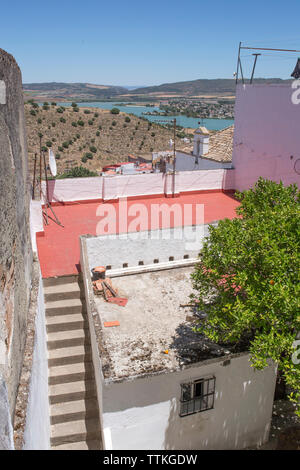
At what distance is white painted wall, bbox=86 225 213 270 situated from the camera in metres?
12.2

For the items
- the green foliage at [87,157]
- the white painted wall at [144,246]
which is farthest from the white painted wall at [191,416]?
the green foliage at [87,157]

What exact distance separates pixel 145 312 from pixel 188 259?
3.26m

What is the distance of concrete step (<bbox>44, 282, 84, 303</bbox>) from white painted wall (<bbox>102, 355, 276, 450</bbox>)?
A: 13.0 ft

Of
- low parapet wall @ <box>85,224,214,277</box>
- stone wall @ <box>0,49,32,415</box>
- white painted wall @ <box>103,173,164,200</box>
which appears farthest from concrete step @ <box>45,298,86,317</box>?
white painted wall @ <box>103,173,164,200</box>

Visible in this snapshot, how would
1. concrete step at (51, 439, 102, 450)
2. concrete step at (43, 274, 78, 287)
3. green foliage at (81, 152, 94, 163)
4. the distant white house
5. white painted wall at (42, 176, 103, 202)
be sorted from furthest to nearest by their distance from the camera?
1. green foliage at (81, 152, 94, 163)
2. the distant white house
3. white painted wall at (42, 176, 103, 202)
4. concrete step at (43, 274, 78, 287)
5. concrete step at (51, 439, 102, 450)

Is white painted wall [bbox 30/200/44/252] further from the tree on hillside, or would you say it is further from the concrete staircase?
the tree on hillside

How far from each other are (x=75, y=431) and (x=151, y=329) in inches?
119

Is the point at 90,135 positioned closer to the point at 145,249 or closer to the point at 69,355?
the point at 145,249

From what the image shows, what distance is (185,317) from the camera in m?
10.1

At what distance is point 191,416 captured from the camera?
28.4 feet

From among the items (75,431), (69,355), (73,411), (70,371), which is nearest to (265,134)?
(69,355)

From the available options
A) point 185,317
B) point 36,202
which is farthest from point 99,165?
point 185,317
